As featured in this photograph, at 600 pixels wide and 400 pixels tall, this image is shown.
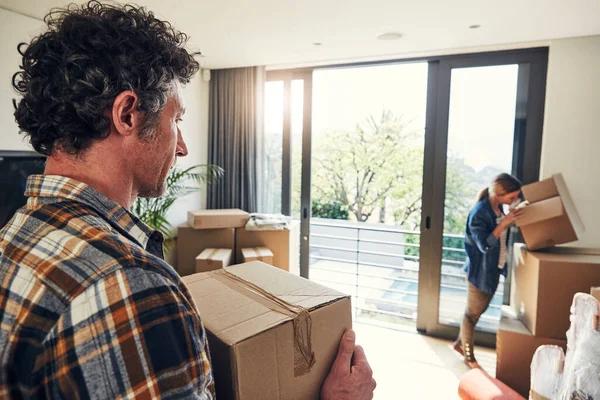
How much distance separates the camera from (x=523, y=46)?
2.88 metres

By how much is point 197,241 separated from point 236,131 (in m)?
1.17

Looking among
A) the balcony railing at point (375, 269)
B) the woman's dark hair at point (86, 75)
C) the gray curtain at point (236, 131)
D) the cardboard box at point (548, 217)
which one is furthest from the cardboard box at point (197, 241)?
the woman's dark hair at point (86, 75)

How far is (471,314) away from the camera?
2.90 metres

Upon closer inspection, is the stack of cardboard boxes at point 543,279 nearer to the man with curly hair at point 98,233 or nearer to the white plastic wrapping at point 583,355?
the white plastic wrapping at point 583,355

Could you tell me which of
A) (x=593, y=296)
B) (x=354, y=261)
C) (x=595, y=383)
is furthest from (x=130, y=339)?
(x=354, y=261)

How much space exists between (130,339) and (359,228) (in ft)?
12.4

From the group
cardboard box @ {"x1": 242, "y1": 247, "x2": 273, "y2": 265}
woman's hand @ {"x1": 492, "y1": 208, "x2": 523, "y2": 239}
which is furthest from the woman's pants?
cardboard box @ {"x1": 242, "y1": 247, "x2": 273, "y2": 265}

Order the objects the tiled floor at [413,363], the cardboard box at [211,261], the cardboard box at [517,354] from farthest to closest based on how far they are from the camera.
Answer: the cardboard box at [211,261] → the tiled floor at [413,363] → the cardboard box at [517,354]

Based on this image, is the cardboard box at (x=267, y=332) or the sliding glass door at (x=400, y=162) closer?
the cardboard box at (x=267, y=332)

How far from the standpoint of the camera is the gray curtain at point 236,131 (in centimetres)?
366

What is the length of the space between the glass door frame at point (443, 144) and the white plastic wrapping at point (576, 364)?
4.97ft

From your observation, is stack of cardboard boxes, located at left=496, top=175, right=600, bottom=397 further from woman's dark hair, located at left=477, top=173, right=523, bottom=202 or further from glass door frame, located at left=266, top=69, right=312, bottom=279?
glass door frame, located at left=266, top=69, right=312, bottom=279

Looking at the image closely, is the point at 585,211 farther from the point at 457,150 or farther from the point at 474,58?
the point at 474,58

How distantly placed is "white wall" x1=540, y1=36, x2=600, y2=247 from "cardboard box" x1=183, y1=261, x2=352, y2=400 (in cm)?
268
